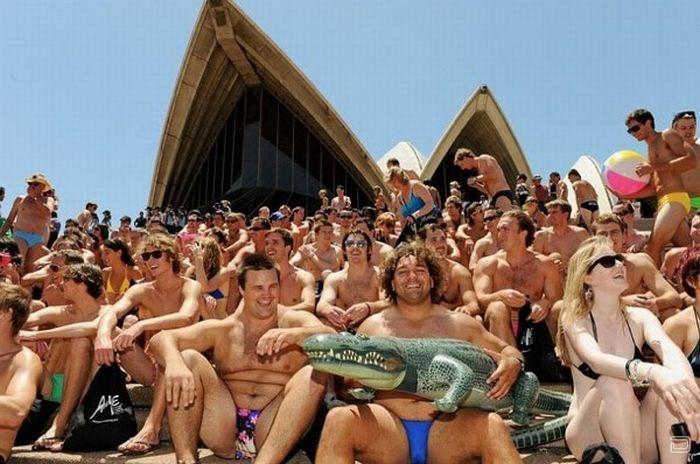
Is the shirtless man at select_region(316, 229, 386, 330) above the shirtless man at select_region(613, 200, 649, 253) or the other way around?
the other way around

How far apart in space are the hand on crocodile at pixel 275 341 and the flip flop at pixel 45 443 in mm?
1550

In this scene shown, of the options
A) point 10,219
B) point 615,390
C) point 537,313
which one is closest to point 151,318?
point 537,313

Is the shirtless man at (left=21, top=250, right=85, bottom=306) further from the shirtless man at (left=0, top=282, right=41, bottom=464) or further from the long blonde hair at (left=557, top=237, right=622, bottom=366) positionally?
the long blonde hair at (left=557, top=237, right=622, bottom=366)

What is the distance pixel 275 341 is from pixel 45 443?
5.59 feet

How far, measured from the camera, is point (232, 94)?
92.8 ft

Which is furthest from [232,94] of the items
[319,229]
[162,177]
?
[319,229]

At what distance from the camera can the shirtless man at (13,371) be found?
330 centimetres

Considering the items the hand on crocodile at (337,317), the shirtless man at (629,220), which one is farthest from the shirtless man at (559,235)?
the hand on crocodile at (337,317)

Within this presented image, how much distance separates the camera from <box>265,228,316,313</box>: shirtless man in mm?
5691

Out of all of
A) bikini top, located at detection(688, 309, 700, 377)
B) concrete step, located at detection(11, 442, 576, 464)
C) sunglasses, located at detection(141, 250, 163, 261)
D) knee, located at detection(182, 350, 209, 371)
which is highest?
sunglasses, located at detection(141, 250, 163, 261)

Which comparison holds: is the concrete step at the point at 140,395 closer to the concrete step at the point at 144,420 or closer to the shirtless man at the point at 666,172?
Answer: the concrete step at the point at 144,420

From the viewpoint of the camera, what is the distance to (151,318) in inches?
171

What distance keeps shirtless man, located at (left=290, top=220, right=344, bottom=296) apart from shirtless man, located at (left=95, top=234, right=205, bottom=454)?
2.43 m

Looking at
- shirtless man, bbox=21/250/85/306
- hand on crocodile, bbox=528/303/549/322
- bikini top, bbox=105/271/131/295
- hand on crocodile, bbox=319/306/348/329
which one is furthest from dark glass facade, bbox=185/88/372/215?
hand on crocodile, bbox=528/303/549/322
